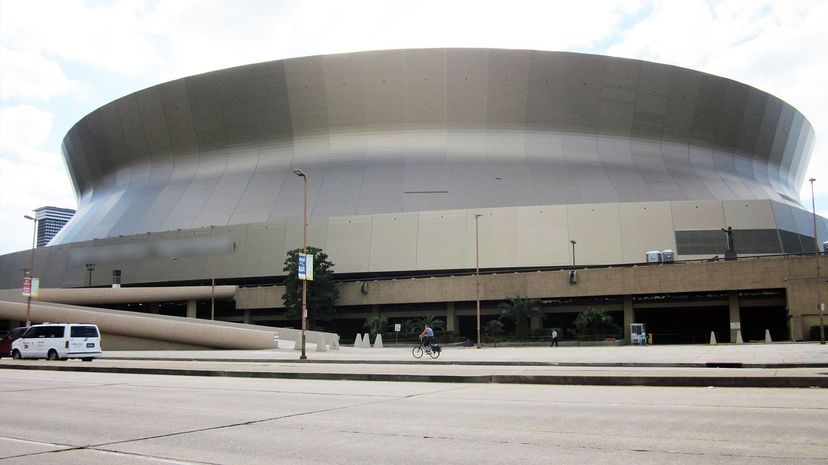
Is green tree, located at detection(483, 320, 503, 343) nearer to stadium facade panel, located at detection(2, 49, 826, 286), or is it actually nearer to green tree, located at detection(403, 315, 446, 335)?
green tree, located at detection(403, 315, 446, 335)

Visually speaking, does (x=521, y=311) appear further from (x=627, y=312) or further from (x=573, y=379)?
(x=573, y=379)

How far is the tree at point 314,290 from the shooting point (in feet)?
202

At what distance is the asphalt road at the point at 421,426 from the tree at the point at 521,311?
41363 millimetres

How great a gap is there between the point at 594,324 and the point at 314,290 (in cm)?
2382

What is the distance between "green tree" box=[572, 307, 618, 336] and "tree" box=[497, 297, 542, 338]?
383 centimetres

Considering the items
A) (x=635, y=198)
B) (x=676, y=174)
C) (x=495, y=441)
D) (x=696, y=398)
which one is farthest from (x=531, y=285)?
(x=495, y=441)

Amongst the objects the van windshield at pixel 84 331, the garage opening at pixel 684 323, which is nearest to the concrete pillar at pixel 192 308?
the van windshield at pixel 84 331

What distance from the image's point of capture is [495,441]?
8.21 m

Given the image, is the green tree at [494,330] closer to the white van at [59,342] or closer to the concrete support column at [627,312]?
the concrete support column at [627,312]

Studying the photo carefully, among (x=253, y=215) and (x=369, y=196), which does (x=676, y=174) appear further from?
(x=253, y=215)

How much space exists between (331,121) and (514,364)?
175 ft

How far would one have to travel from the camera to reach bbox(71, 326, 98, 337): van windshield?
30062 mm

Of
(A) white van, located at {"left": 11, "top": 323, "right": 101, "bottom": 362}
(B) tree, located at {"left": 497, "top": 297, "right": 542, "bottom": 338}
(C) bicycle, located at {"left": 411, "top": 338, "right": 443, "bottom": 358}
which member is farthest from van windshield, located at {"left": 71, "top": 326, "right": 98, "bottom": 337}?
(B) tree, located at {"left": 497, "top": 297, "right": 542, "bottom": 338}

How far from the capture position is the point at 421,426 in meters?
9.46
